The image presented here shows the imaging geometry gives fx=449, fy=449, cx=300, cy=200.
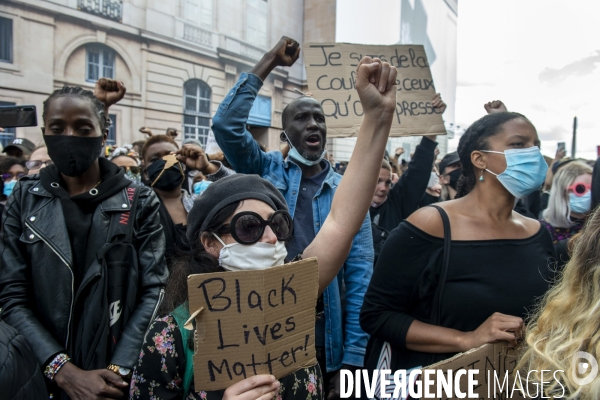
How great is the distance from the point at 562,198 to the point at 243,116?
2.47 meters

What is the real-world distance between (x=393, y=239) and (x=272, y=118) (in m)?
14.3

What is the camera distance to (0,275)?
74.4 inches

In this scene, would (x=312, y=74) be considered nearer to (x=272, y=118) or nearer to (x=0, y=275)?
(x=0, y=275)

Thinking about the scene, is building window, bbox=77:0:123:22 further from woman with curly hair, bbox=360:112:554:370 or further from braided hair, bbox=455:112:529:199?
woman with curly hair, bbox=360:112:554:370

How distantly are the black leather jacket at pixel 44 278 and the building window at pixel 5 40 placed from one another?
28.0 ft

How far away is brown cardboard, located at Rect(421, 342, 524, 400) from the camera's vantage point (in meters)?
1.53

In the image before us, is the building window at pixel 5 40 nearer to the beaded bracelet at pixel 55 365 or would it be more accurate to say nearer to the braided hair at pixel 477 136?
the beaded bracelet at pixel 55 365

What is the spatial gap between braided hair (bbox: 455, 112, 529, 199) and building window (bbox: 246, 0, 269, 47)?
12.9 metres

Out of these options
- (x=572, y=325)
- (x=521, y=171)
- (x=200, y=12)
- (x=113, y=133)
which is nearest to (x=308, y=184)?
(x=521, y=171)

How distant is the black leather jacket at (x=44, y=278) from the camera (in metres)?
1.85

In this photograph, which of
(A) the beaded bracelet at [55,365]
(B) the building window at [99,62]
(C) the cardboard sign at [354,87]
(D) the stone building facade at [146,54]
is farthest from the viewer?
(B) the building window at [99,62]

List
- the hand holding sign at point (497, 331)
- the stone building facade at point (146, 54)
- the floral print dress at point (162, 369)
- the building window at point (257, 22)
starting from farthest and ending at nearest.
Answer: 1. the building window at point (257, 22)
2. the stone building facade at point (146, 54)
3. the hand holding sign at point (497, 331)
4. the floral print dress at point (162, 369)

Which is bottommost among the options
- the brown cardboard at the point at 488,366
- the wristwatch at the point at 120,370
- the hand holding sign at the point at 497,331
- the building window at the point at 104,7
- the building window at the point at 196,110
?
the wristwatch at the point at 120,370

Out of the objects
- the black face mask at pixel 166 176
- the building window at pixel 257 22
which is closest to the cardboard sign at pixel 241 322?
the black face mask at pixel 166 176
